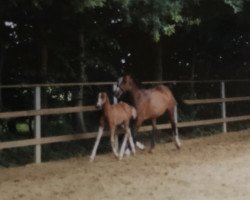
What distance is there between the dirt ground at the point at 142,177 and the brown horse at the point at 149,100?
0.81m

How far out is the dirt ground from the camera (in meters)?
8.44

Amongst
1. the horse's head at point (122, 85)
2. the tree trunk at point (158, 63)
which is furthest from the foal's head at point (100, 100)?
the tree trunk at point (158, 63)

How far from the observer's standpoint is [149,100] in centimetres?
1346

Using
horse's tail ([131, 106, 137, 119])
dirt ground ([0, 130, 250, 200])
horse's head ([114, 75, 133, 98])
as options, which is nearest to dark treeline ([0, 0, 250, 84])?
horse's head ([114, 75, 133, 98])

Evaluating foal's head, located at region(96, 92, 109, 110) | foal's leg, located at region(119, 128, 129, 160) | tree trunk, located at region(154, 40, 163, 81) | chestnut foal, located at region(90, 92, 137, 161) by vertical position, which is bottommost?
foal's leg, located at region(119, 128, 129, 160)

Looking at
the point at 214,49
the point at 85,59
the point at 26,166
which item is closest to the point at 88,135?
the point at 26,166

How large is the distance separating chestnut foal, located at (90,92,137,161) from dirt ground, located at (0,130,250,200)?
1.11 ft

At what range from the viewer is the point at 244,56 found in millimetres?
20469

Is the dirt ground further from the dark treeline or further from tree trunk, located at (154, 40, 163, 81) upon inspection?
tree trunk, located at (154, 40, 163, 81)

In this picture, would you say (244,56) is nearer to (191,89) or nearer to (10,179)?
(191,89)

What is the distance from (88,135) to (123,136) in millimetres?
832

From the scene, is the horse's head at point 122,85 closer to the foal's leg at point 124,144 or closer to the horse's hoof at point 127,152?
the foal's leg at point 124,144

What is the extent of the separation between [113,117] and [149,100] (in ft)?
Answer: 4.77

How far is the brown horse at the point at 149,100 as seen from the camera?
42.2 feet
